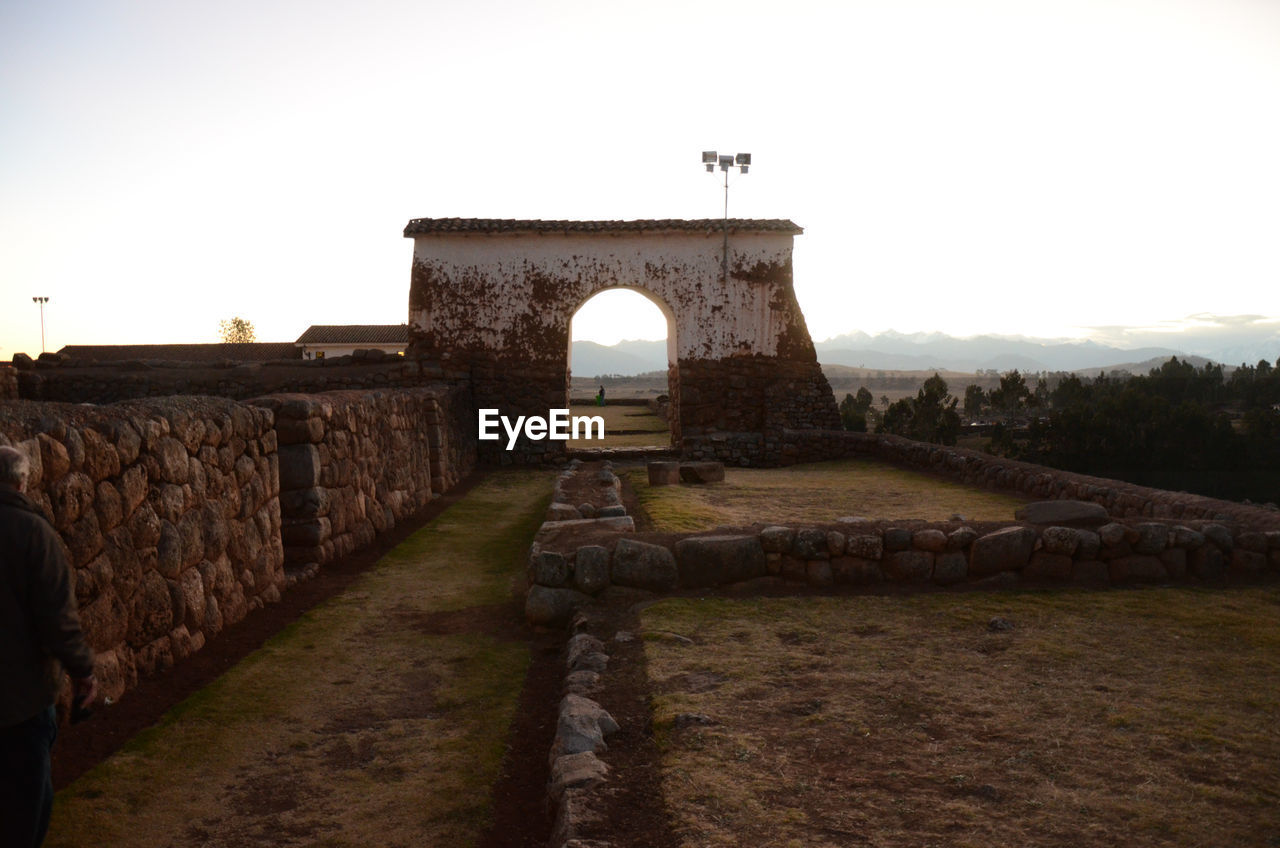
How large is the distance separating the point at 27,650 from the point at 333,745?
6.46 feet

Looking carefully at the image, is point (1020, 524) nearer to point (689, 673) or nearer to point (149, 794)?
point (689, 673)

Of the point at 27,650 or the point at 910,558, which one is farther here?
the point at 910,558

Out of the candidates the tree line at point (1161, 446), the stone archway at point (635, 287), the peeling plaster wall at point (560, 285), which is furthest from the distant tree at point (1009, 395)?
the peeling plaster wall at point (560, 285)

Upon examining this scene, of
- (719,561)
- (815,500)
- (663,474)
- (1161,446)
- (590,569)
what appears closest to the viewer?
(590,569)

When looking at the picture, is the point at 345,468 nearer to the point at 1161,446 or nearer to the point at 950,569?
the point at 950,569

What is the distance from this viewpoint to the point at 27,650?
3.18m

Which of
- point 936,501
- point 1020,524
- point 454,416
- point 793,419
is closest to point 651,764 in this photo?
point 1020,524

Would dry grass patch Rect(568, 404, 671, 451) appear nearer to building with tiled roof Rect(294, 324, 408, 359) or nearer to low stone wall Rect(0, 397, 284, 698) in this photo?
low stone wall Rect(0, 397, 284, 698)

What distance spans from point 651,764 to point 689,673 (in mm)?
1223

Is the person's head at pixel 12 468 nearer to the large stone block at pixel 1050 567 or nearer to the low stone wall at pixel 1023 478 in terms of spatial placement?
the large stone block at pixel 1050 567

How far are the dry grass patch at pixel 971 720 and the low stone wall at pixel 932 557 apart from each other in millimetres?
449

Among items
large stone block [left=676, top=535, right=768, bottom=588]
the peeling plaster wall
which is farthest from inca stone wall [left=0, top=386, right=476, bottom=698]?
the peeling plaster wall

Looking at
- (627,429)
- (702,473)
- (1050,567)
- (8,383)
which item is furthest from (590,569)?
(627,429)

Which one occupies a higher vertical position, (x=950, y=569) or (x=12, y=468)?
(x=12, y=468)
